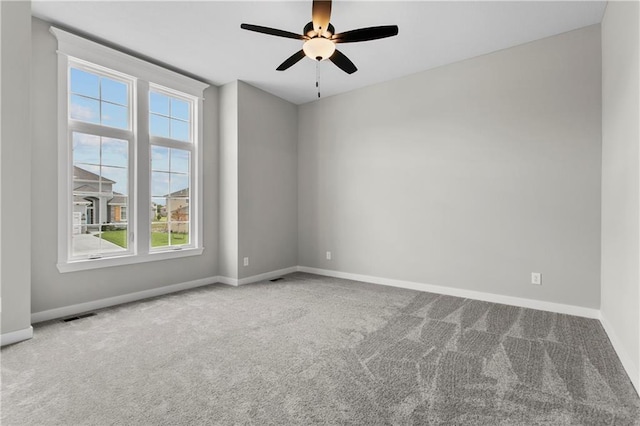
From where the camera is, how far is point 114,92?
12.3 ft

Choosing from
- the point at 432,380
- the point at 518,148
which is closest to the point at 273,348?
the point at 432,380

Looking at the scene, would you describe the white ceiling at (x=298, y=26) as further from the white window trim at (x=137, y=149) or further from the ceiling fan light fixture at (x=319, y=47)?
the ceiling fan light fixture at (x=319, y=47)

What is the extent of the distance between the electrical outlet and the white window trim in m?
4.30

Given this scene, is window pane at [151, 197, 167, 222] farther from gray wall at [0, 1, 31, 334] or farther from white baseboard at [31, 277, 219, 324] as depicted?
gray wall at [0, 1, 31, 334]

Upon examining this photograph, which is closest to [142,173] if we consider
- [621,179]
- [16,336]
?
[16,336]

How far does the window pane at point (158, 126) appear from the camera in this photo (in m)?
4.12

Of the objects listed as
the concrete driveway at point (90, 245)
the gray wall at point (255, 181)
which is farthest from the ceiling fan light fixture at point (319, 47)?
the concrete driveway at point (90, 245)

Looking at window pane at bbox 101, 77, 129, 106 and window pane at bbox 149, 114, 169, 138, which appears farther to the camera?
window pane at bbox 149, 114, 169, 138

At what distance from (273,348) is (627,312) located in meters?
2.63

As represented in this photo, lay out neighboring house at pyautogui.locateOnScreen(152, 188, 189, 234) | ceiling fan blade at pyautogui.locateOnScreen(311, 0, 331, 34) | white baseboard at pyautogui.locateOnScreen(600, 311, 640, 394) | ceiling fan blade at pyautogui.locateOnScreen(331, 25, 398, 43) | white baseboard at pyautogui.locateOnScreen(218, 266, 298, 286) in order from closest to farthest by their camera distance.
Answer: white baseboard at pyautogui.locateOnScreen(600, 311, 640, 394), ceiling fan blade at pyautogui.locateOnScreen(311, 0, 331, 34), ceiling fan blade at pyautogui.locateOnScreen(331, 25, 398, 43), neighboring house at pyautogui.locateOnScreen(152, 188, 189, 234), white baseboard at pyautogui.locateOnScreen(218, 266, 298, 286)

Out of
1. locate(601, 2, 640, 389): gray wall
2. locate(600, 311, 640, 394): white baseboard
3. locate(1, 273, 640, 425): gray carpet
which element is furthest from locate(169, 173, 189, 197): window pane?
locate(600, 311, 640, 394): white baseboard

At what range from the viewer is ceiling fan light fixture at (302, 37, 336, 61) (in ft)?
8.47

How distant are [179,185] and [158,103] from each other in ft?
3.72

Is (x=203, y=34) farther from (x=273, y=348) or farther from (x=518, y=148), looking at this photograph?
(x=518, y=148)
